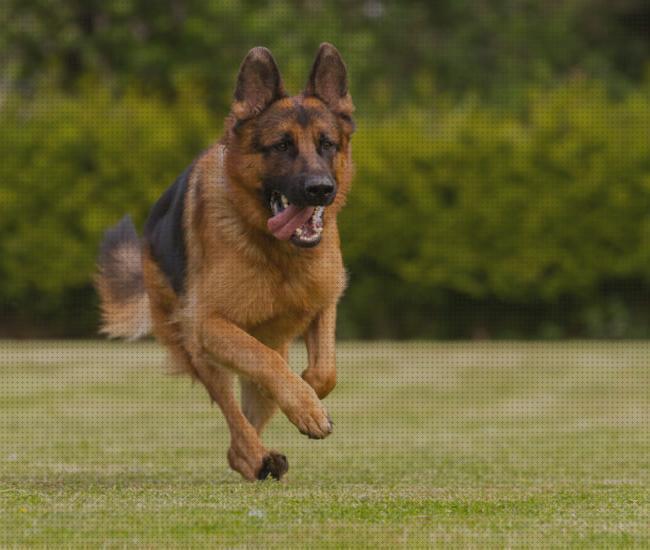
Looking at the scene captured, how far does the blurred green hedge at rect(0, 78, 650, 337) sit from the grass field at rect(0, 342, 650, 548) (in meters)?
2.69

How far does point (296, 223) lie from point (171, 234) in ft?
3.76

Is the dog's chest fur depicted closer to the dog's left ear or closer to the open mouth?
the open mouth

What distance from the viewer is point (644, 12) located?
3431cm

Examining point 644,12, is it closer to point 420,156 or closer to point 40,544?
point 420,156

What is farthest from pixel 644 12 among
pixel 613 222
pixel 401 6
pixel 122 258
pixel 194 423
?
pixel 122 258

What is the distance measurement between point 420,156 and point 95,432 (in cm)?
1219

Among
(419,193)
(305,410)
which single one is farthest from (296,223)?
(419,193)

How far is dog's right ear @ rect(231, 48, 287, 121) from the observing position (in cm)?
660

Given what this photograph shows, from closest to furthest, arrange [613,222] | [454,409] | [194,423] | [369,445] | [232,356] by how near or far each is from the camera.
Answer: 1. [232,356]
2. [369,445]
3. [194,423]
4. [454,409]
5. [613,222]

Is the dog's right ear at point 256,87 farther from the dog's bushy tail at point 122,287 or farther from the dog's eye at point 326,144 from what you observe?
the dog's bushy tail at point 122,287

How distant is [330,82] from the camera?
22.2 feet

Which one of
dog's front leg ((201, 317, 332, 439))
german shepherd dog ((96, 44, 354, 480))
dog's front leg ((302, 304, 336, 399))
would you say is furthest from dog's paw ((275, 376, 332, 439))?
dog's front leg ((302, 304, 336, 399))

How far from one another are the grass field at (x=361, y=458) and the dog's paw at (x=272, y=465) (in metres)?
0.13

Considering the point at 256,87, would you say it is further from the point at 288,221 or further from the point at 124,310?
the point at 124,310
